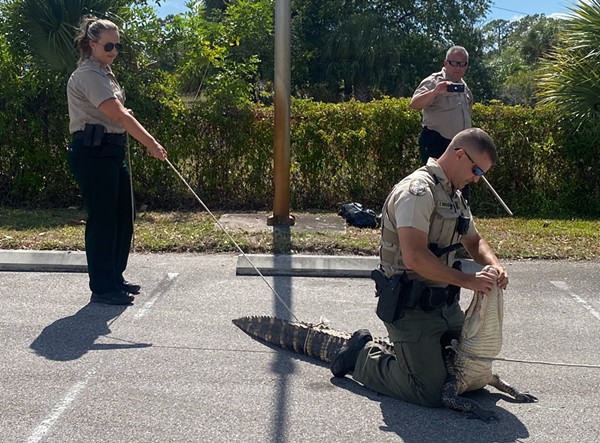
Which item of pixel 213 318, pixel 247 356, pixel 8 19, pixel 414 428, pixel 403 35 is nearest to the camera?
pixel 414 428

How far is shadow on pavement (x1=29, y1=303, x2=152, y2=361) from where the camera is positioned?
4.87 meters

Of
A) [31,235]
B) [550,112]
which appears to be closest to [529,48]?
[550,112]

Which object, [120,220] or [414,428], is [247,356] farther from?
[120,220]

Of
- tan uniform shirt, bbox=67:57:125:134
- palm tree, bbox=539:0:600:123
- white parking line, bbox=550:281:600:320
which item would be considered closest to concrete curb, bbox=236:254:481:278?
white parking line, bbox=550:281:600:320

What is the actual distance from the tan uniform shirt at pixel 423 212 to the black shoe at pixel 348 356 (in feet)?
1.49

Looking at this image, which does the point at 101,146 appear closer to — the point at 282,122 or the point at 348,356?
the point at 348,356

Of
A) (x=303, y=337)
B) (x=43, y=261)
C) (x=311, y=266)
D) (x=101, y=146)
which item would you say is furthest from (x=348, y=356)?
(x=43, y=261)

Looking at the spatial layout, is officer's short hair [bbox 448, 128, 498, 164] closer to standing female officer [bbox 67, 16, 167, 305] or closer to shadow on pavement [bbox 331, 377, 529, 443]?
A: shadow on pavement [bbox 331, 377, 529, 443]

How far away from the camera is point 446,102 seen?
7047mm

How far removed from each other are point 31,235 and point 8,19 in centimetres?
326

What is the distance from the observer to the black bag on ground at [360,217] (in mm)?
8719

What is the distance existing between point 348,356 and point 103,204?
2.23 meters

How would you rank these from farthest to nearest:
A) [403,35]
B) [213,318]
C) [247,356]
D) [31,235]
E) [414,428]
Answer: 1. [403,35]
2. [31,235]
3. [213,318]
4. [247,356]
5. [414,428]

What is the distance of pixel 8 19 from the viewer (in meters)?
9.66
